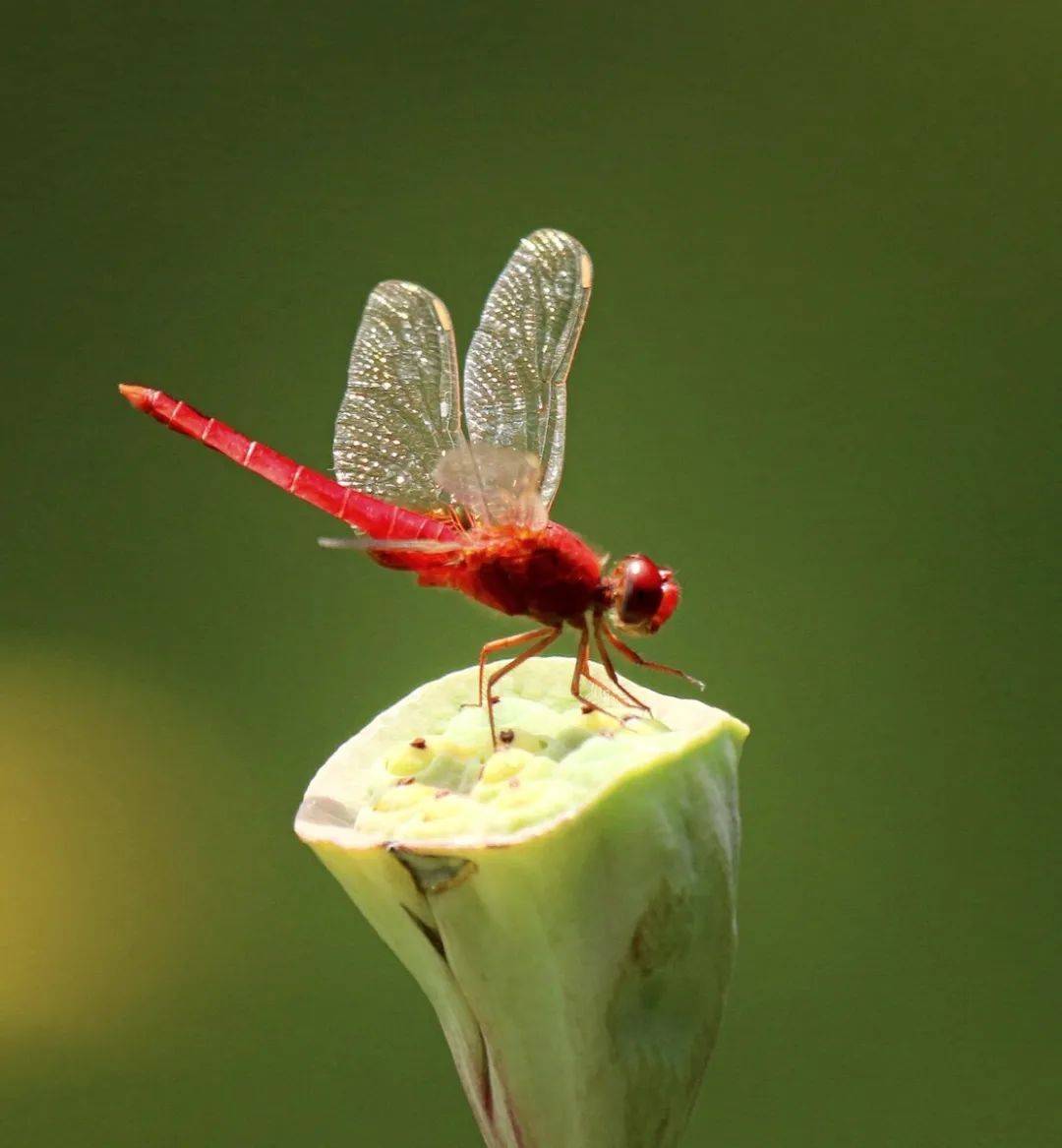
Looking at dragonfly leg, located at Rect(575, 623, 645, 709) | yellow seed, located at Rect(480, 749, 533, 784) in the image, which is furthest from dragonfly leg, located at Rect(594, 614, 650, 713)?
yellow seed, located at Rect(480, 749, 533, 784)

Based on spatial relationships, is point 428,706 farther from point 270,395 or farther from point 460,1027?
point 270,395

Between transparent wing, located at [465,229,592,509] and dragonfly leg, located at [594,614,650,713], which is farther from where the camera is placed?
transparent wing, located at [465,229,592,509]

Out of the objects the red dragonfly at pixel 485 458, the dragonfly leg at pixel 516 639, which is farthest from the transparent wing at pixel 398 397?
the dragonfly leg at pixel 516 639

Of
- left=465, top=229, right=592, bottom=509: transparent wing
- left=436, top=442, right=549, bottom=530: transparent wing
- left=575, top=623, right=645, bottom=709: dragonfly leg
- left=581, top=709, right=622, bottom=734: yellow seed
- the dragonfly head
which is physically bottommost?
left=581, top=709, right=622, bottom=734: yellow seed

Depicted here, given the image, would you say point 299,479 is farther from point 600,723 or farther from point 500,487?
point 600,723

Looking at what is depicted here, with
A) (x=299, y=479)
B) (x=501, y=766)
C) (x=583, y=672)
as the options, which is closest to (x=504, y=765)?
(x=501, y=766)

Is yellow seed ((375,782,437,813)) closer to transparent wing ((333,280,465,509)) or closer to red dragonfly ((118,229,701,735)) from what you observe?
red dragonfly ((118,229,701,735))

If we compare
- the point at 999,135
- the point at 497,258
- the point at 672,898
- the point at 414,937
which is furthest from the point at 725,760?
the point at 999,135
